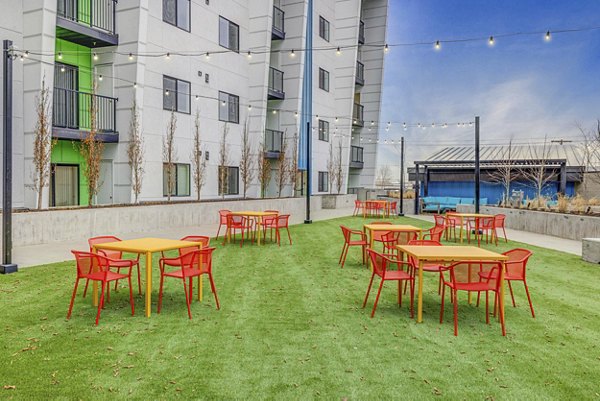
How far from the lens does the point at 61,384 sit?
13.8 ft

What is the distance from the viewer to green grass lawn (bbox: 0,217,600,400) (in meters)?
4.21

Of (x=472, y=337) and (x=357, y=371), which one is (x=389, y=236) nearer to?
(x=472, y=337)

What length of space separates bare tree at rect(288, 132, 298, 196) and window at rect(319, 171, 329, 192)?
14.8ft

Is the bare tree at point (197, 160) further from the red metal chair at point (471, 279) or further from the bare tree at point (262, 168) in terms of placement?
the red metal chair at point (471, 279)

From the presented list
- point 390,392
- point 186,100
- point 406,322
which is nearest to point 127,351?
point 390,392

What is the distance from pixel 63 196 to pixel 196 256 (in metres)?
12.5

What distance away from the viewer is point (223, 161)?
22047 mm

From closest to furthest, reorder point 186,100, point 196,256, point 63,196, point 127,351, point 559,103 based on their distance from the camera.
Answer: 1. point 127,351
2. point 196,256
3. point 63,196
4. point 186,100
5. point 559,103

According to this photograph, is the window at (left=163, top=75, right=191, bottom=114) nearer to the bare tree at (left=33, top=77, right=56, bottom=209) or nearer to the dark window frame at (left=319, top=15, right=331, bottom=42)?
the bare tree at (left=33, top=77, right=56, bottom=209)

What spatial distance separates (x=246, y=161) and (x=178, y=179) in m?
4.17

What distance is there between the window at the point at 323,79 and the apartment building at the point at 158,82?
0.07 m

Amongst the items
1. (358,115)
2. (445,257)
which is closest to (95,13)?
(445,257)

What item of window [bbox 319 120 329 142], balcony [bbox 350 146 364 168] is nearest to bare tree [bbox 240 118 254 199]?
window [bbox 319 120 329 142]

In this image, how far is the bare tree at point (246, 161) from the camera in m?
23.1
